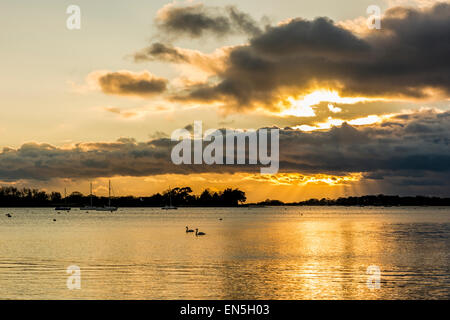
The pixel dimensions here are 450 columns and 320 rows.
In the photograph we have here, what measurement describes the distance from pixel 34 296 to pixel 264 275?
784 inches

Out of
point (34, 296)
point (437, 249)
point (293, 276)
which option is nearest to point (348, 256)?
point (437, 249)

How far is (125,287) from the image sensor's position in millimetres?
38938
